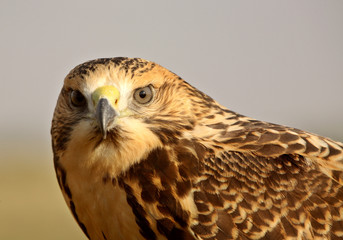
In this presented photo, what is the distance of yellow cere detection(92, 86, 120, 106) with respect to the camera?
15.3 feet

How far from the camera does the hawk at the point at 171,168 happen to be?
4617 mm

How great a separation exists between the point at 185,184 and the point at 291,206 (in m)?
0.81

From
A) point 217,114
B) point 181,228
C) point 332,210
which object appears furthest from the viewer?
point 217,114

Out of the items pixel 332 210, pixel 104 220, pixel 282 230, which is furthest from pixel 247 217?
pixel 104 220

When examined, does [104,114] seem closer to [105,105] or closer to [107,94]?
[105,105]

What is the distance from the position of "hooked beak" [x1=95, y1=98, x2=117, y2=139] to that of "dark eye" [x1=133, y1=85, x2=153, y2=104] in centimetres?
34

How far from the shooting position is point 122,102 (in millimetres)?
4793

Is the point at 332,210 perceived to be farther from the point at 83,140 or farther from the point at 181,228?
the point at 83,140

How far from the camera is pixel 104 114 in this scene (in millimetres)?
4535

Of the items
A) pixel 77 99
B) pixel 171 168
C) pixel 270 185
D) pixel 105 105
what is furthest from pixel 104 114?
pixel 270 185

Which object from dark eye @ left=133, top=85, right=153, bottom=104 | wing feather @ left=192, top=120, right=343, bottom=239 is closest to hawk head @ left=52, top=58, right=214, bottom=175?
dark eye @ left=133, top=85, right=153, bottom=104

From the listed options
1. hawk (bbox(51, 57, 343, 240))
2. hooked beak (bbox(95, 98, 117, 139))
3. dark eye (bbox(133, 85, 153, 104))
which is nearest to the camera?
hooked beak (bbox(95, 98, 117, 139))

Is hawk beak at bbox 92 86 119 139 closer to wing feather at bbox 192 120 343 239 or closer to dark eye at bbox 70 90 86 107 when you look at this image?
dark eye at bbox 70 90 86 107

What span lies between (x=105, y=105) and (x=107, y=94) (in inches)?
5.9
